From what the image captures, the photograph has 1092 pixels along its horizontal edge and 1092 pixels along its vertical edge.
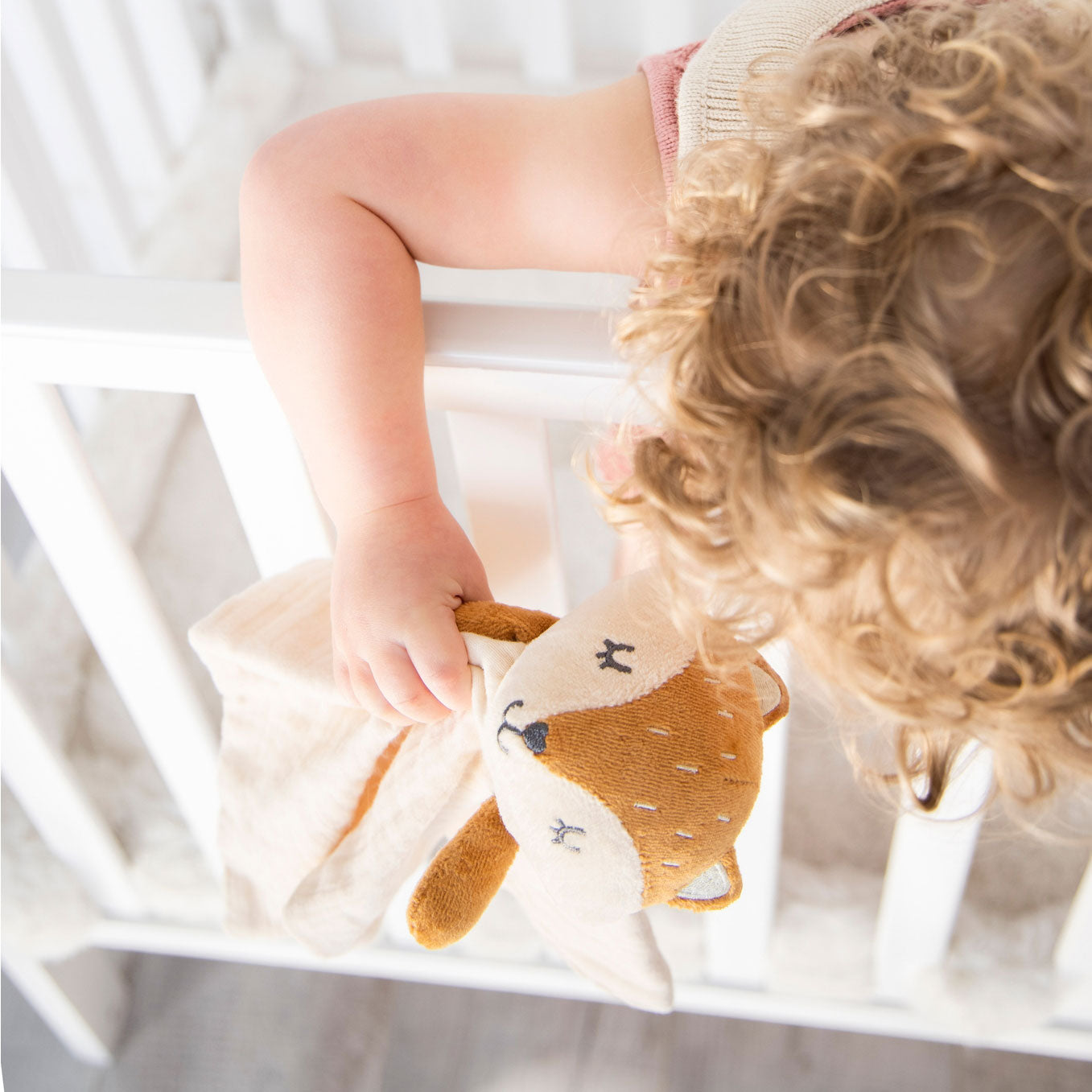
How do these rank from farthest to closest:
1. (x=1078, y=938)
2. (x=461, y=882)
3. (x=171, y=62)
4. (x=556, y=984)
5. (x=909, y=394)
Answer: (x=171, y=62)
(x=556, y=984)
(x=1078, y=938)
(x=461, y=882)
(x=909, y=394)

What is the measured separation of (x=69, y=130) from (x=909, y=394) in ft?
3.64

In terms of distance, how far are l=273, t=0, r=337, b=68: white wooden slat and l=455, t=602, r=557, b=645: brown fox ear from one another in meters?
1.07

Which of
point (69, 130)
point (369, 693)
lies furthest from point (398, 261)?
point (69, 130)

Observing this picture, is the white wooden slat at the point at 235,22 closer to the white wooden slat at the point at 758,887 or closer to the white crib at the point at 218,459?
the white crib at the point at 218,459

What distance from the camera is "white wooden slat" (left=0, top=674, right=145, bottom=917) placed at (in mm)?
694

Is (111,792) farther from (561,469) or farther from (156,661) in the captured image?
(561,469)

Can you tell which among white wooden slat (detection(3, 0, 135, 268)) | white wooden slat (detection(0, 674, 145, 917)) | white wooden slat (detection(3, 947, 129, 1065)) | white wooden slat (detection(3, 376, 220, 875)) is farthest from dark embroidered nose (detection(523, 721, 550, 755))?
white wooden slat (detection(3, 0, 135, 268))

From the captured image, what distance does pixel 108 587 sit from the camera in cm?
59

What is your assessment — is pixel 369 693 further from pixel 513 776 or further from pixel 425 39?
pixel 425 39

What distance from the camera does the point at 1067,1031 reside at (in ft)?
2.59

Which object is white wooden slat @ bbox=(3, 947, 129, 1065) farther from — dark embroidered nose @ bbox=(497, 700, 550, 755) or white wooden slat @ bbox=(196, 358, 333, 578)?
dark embroidered nose @ bbox=(497, 700, 550, 755)

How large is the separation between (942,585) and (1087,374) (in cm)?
8

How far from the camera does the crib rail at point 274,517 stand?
0.45 meters

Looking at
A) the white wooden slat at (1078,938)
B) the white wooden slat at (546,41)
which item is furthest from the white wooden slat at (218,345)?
the white wooden slat at (546,41)
